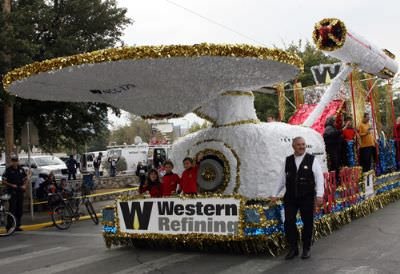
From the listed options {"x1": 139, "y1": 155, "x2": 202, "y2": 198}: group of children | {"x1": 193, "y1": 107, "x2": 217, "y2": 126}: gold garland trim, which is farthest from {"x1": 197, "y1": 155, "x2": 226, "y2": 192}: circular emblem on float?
{"x1": 193, "y1": 107, "x2": 217, "y2": 126}: gold garland trim

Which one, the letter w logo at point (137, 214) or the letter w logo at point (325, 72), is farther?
the letter w logo at point (325, 72)

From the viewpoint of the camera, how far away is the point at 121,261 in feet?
26.5

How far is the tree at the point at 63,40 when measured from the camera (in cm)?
1504

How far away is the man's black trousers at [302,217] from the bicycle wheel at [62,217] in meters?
7.01

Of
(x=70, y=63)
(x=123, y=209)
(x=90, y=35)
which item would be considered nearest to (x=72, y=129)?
(x=90, y=35)

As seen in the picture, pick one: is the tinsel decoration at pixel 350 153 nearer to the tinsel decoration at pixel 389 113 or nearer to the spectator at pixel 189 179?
the tinsel decoration at pixel 389 113

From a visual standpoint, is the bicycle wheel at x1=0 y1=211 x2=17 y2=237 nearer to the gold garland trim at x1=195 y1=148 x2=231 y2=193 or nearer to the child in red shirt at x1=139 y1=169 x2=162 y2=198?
the child in red shirt at x1=139 y1=169 x2=162 y2=198

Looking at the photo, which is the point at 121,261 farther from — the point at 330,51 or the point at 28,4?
the point at 28,4

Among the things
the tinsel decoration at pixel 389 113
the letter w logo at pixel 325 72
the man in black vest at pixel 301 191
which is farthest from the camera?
the letter w logo at pixel 325 72

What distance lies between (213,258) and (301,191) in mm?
1629

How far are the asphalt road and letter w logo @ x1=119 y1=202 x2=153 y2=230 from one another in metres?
0.43

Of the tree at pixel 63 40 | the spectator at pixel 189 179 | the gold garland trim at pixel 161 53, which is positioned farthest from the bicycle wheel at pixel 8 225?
the gold garland trim at pixel 161 53

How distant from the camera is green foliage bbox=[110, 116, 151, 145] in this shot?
258 feet

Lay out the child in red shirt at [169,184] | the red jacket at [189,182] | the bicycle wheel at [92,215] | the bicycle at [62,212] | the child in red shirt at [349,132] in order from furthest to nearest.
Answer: the bicycle wheel at [92,215] < the bicycle at [62,212] < the child in red shirt at [349,132] < the child in red shirt at [169,184] < the red jacket at [189,182]
